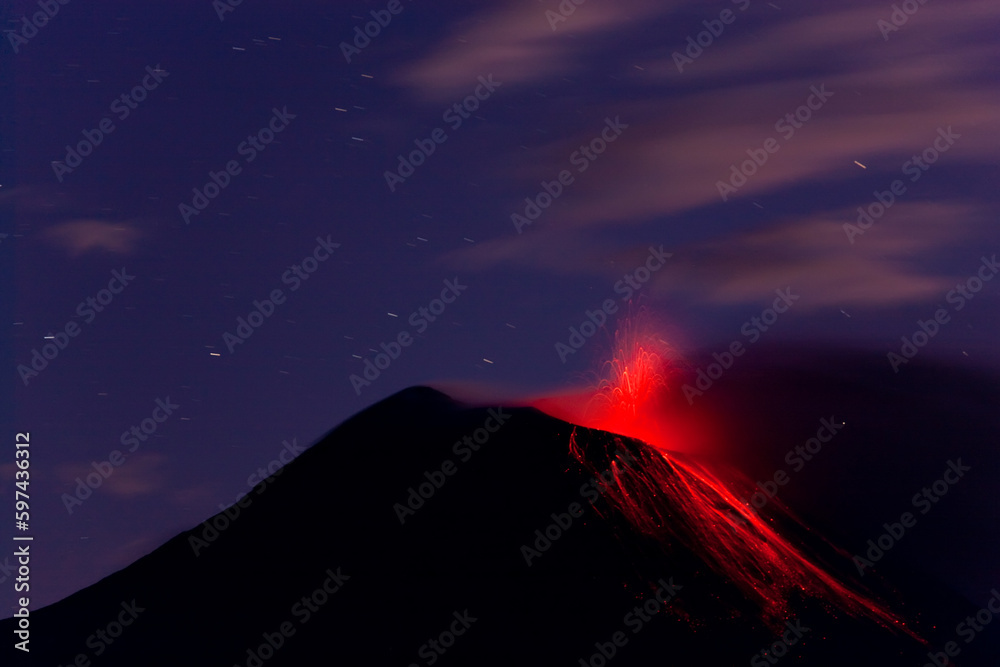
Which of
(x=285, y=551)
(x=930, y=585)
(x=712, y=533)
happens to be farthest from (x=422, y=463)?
(x=930, y=585)

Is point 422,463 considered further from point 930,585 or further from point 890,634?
point 930,585

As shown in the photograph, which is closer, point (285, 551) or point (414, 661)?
point (414, 661)

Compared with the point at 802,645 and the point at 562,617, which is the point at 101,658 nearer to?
the point at 562,617

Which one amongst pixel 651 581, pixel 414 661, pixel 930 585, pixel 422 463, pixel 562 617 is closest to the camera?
pixel 414 661

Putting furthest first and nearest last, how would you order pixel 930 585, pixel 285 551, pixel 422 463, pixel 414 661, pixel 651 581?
pixel 930 585 → pixel 422 463 → pixel 285 551 → pixel 651 581 → pixel 414 661

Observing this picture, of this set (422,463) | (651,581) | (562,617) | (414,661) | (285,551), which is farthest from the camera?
(422,463)

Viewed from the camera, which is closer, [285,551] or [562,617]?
[562,617]

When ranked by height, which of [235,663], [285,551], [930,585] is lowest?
[930,585]

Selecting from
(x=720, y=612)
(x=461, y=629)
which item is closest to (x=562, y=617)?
(x=461, y=629)

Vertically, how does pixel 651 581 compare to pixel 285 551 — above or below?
above
